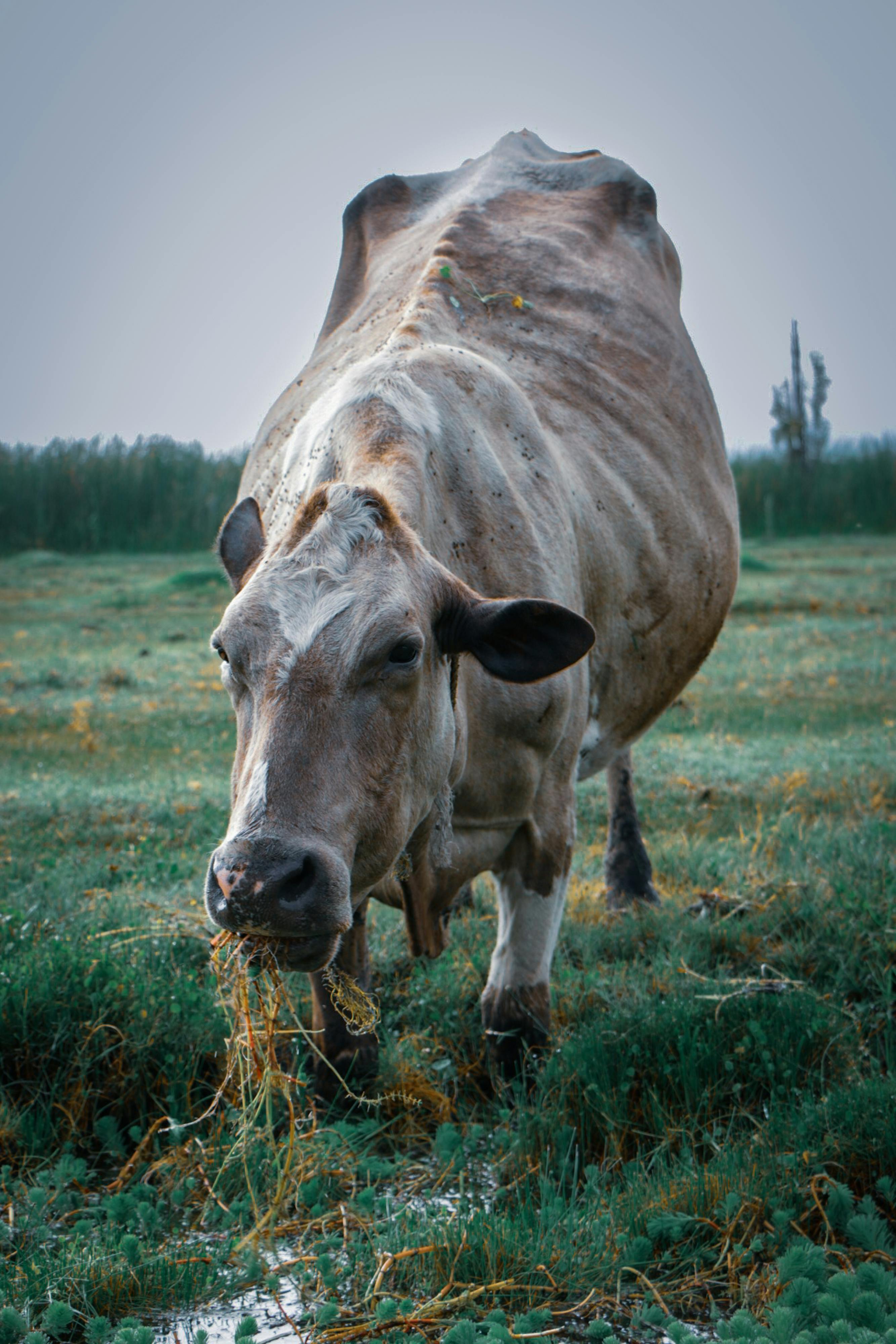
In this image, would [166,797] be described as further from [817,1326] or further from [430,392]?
[817,1326]

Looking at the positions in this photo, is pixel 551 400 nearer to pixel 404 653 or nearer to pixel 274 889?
pixel 404 653

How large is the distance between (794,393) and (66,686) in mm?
34035

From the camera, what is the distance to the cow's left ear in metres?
2.72

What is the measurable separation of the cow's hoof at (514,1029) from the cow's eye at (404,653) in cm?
158

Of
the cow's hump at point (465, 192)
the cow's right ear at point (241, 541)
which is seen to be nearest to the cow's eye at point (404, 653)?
the cow's right ear at point (241, 541)

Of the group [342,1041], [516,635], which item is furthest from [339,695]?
[342,1041]

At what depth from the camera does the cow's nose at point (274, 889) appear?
2.15 meters

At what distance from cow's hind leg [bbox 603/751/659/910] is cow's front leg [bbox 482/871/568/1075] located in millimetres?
1487

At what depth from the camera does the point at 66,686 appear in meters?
12.0

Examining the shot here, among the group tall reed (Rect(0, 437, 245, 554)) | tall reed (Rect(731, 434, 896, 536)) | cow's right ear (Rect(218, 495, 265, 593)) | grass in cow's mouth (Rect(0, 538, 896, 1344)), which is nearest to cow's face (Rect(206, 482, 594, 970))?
cow's right ear (Rect(218, 495, 265, 593))

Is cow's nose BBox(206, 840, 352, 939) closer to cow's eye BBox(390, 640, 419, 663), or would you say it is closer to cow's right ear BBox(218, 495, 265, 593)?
cow's eye BBox(390, 640, 419, 663)

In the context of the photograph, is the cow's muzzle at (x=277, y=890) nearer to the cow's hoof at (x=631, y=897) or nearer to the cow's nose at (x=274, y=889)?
the cow's nose at (x=274, y=889)

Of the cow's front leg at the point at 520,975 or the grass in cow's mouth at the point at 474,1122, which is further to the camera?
the cow's front leg at the point at 520,975

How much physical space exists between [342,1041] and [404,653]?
1.65 meters
